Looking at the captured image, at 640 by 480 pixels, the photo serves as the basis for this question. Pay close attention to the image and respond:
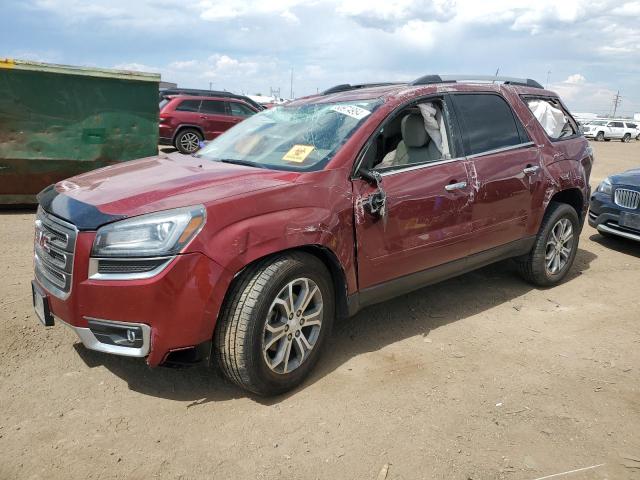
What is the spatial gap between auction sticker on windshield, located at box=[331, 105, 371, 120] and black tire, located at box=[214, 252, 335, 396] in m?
1.11

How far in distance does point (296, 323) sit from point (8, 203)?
5936 millimetres

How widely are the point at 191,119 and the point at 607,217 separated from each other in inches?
434

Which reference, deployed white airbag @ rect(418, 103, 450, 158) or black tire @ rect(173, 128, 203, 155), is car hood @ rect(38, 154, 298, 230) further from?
black tire @ rect(173, 128, 203, 155)

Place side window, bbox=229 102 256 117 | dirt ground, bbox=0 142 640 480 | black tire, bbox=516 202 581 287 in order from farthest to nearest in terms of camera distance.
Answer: side window, bbox=229 102 256 117, black tire, bbox=516 202 581 287, dirt ground, bbox=0 142 640 480

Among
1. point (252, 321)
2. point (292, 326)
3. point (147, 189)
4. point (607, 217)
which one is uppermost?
point (147, 189)

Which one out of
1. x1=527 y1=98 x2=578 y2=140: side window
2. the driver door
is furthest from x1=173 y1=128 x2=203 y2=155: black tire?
the driver door

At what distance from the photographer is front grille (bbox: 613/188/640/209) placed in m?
6.27

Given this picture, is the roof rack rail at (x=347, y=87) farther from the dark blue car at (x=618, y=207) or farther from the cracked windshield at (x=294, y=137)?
the dark blue car at (x=618, y=207)

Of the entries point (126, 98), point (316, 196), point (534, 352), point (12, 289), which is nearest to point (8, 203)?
point (126, 98)

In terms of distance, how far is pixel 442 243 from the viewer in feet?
12.4

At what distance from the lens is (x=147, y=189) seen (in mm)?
2857

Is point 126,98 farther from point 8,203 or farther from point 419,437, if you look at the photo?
point 419,437

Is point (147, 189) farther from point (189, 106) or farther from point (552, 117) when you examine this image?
point (189, 106)

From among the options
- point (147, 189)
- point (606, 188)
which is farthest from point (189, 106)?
point (147, 189)
